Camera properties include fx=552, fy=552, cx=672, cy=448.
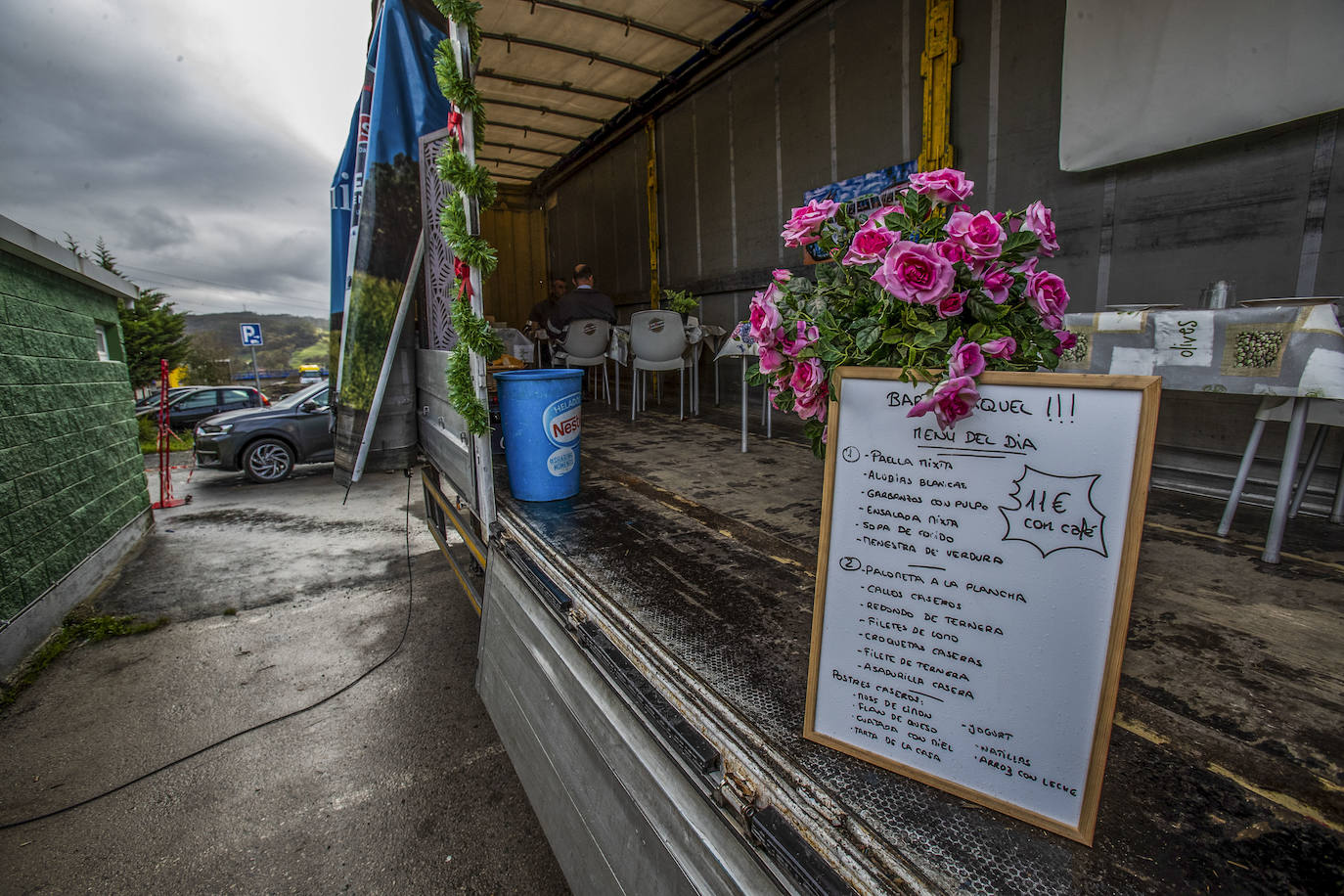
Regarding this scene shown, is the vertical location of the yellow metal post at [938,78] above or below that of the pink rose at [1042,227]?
above

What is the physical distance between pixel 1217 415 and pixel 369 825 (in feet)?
13.7

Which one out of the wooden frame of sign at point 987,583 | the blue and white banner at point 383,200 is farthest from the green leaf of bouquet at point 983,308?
the blue and white banner at point 383,200

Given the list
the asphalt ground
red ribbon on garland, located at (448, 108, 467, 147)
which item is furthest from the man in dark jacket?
red ribbon on garland, located at (448, 108, 467, 147)

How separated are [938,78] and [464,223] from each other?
142 inches

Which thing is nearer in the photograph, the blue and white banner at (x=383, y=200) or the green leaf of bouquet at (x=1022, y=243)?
the green leaf of bouquet at (x=1022, y=243)

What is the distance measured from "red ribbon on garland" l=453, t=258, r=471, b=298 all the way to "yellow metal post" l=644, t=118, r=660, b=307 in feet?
17.3

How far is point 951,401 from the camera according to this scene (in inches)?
33.0

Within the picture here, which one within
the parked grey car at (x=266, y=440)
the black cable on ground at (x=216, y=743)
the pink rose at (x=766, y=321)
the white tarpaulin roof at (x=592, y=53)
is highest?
the white tarpaulin roof at (x=592, y=53)

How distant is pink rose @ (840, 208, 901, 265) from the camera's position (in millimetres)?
932

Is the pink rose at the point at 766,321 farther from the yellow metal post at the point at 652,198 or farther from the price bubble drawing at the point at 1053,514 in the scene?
the yellow metal post at the point at 652,198

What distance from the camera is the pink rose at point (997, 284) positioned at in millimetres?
883

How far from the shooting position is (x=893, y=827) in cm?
82

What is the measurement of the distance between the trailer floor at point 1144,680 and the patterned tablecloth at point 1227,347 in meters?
0.59

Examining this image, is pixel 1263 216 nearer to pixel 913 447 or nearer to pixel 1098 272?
pixel 1098 272
